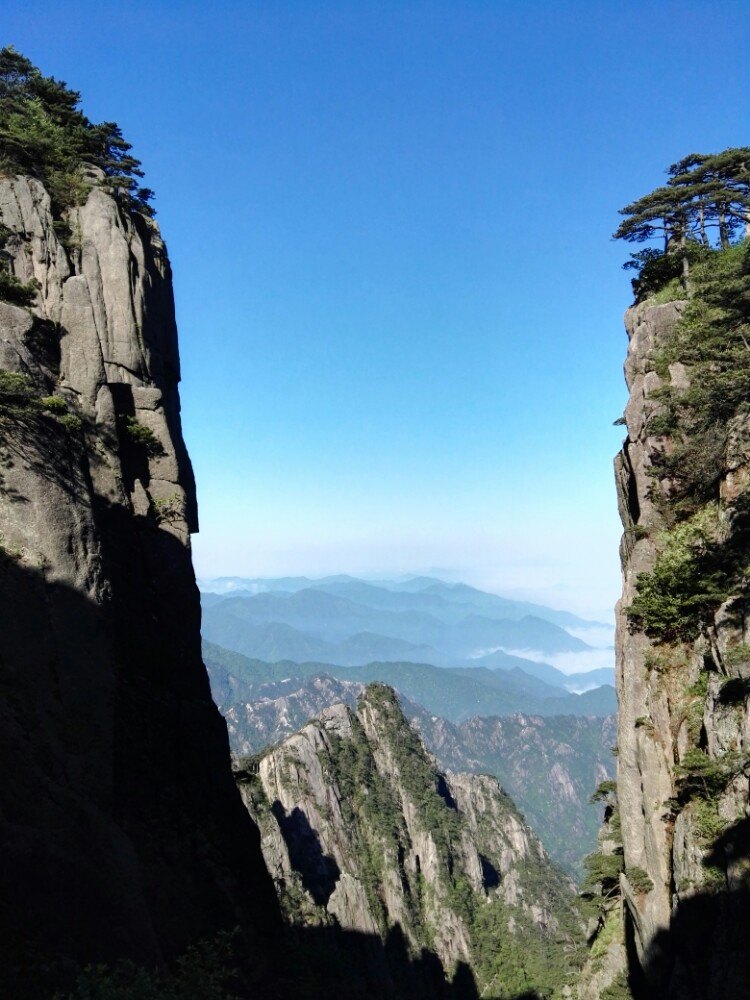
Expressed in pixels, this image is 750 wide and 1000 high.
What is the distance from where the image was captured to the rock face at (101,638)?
16.7m

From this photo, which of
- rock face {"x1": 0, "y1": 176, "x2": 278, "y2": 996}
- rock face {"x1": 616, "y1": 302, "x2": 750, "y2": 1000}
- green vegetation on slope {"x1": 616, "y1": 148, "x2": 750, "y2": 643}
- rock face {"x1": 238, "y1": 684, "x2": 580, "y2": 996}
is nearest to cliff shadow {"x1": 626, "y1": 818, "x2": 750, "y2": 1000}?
rock face {"x1": 616, "y1": 302, "x2": 750, "y2": 1000}

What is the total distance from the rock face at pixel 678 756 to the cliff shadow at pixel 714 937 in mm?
38

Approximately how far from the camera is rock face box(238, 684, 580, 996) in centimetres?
10525

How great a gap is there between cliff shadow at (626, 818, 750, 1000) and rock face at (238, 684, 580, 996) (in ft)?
237

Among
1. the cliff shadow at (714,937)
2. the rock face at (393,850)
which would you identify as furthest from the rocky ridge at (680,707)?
the rock face at (393,850)

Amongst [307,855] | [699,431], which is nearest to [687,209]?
[699,431]

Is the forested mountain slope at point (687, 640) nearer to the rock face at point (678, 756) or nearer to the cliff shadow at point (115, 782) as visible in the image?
the rock face at point (678, 756)

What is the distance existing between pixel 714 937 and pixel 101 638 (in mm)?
21720

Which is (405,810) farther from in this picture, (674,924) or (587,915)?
(674,924)

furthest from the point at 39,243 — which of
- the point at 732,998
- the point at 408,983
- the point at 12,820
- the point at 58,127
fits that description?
the point at 408,983

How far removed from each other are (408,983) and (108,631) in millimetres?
101692

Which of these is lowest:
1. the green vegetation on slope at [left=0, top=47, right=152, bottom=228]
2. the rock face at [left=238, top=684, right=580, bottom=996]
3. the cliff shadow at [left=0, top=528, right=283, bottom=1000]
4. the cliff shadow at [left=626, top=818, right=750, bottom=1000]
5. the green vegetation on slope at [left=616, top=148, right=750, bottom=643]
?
the rock face at [left=238, top=684, right=580, bottom=996]

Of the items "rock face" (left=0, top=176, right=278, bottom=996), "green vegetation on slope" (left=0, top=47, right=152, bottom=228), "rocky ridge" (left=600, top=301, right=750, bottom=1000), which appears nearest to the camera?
"rock face" (left=0, top=176, right=278, bottom=996)

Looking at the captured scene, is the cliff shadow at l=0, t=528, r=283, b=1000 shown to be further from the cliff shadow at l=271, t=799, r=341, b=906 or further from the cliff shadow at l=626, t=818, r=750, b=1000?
the cliff shadow at l=271, t=799, r=341, b=906
